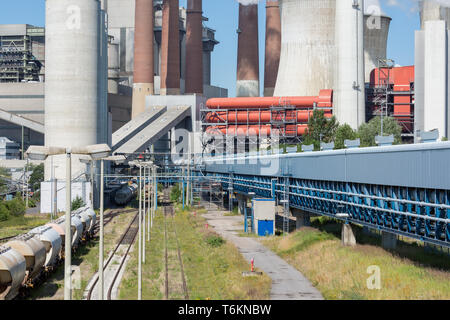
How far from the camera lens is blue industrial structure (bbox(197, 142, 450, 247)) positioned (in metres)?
23.6

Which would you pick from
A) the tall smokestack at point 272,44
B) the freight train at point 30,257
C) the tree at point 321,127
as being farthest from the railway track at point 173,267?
the tall smokestack at point 272,44

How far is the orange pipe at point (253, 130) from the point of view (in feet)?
326

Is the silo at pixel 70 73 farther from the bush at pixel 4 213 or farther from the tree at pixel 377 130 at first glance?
the tree at pixel 377 130

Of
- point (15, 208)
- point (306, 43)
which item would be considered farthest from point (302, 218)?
point (306, 43)

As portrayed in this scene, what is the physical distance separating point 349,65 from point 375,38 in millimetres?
12987

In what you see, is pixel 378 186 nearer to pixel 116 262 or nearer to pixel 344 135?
pixel 116 262

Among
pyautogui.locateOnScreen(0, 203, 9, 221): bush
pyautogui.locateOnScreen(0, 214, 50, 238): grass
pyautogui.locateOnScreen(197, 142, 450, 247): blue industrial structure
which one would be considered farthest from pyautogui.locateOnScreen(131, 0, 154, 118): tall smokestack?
pyautogui.locateOnScreen(197, 142, 450, 247): blue industrial structure

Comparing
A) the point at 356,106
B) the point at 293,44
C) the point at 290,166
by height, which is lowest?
the point at 290,166

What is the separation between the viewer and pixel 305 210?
40.3 m
